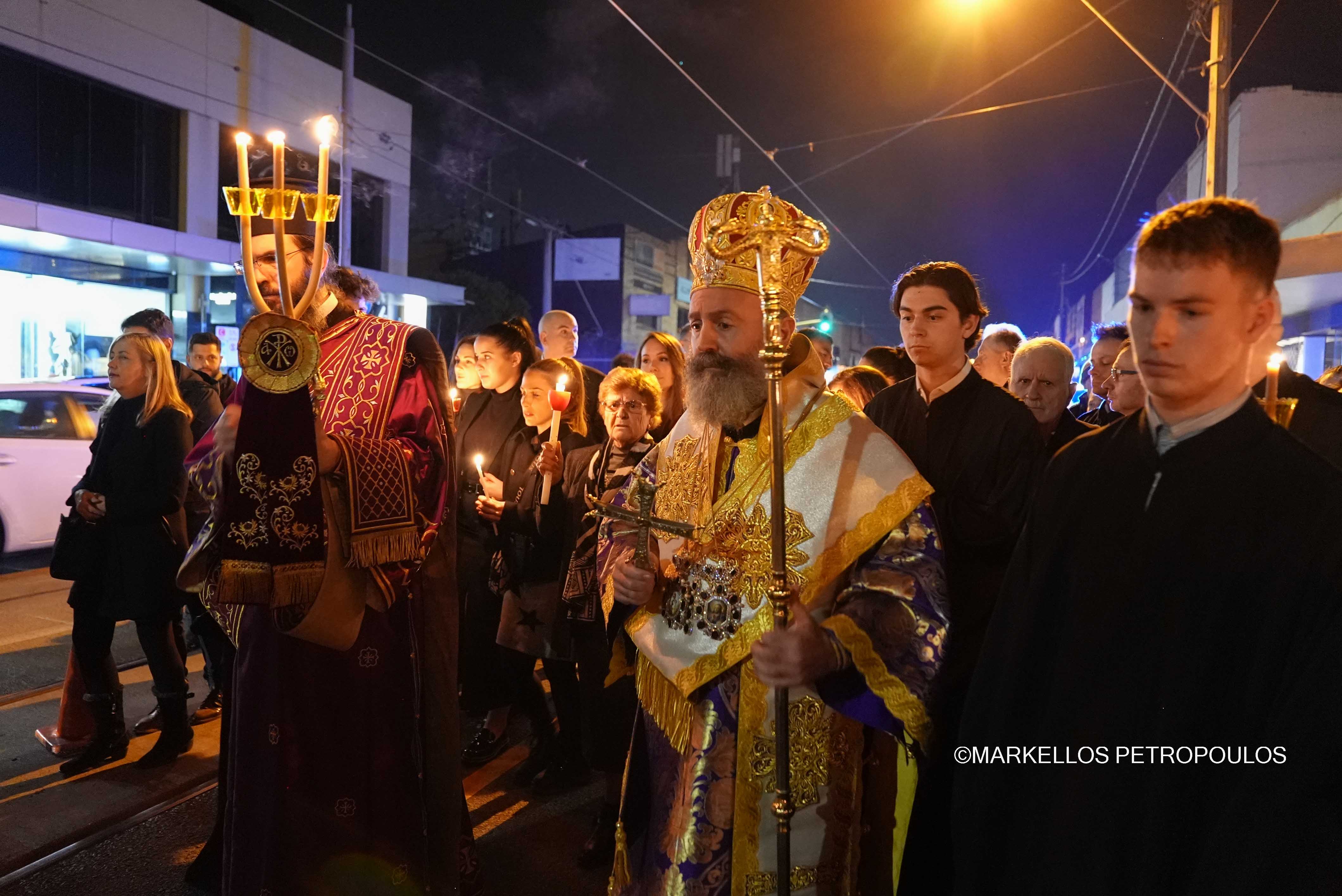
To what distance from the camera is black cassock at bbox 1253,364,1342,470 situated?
3.38 meters

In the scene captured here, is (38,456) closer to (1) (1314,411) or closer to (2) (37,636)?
(2) (37,636)

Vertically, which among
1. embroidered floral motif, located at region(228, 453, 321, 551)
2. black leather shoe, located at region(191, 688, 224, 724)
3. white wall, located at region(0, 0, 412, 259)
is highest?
white wall, located at region(0, 0, 412, 259)

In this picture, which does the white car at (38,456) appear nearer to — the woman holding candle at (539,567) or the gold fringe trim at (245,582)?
the woman holding candle at (539,567)

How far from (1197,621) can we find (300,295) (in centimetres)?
264

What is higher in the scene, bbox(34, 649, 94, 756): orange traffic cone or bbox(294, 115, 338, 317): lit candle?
bbox(294, 115, 338, 317): lit candle

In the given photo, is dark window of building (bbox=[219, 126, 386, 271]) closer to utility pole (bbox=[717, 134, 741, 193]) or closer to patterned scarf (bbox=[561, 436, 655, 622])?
utility pole (bbox=[717, 134, 741, 193])

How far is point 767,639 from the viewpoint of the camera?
195 cm

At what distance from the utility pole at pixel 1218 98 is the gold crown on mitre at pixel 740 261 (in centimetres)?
955

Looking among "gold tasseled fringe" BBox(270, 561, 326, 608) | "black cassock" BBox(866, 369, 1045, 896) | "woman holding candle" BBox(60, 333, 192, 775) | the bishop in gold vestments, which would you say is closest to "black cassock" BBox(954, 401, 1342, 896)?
the bishop in gold vestments

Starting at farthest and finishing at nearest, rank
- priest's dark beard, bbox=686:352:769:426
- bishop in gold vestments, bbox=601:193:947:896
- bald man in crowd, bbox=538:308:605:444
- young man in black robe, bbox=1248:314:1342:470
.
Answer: bald man in crowd, bbox=538:308:605:444, young man in black robe, bbox=1248:314:1342:470, priest's dark beard, bbox=686:352:769:426, bishop in gold vestments, bbox=601:193:947:896

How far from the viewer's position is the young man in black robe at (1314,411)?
11.1 feet

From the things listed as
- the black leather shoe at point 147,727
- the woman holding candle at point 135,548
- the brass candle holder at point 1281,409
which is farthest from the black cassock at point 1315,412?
the black leather shoe at point 147,727

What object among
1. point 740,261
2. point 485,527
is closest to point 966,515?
point 740,261

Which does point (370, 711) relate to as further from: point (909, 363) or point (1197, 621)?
point (909, 363)
